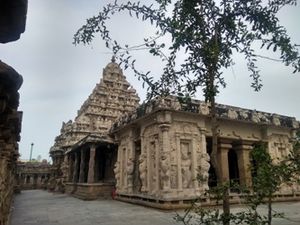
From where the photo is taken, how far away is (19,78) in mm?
2287

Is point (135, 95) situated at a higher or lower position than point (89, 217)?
higher

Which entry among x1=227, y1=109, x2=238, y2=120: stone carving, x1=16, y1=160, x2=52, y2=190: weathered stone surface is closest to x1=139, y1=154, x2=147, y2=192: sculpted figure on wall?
x1=227, y1=109, x2=238, y2=120: stone carving

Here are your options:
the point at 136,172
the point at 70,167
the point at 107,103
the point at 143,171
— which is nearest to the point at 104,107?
the point at 107,103

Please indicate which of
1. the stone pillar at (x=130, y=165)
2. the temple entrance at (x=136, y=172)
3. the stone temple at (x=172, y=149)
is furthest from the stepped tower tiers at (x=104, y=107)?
the temple entrance at (x=136, y=172)

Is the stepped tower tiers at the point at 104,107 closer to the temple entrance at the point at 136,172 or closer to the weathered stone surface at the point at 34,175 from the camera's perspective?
the weathered stone surface at the point at 34,175

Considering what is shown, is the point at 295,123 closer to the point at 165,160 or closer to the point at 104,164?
the point at 165,160

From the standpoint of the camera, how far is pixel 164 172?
36.2ft

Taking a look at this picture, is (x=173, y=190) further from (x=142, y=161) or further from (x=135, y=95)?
(x=135, y=95)

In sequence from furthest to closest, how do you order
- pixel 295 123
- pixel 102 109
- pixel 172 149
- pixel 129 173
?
pixel 102 109 < pixel 295 123 < pixel 129 173 < pixel 172 149

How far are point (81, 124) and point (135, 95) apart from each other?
7.25m

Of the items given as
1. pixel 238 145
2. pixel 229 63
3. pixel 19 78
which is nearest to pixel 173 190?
pixel 238 145

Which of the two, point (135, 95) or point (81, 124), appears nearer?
point (81, 124)

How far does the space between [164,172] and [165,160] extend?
0.52 metres

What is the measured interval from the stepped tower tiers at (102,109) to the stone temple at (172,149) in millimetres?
3963
